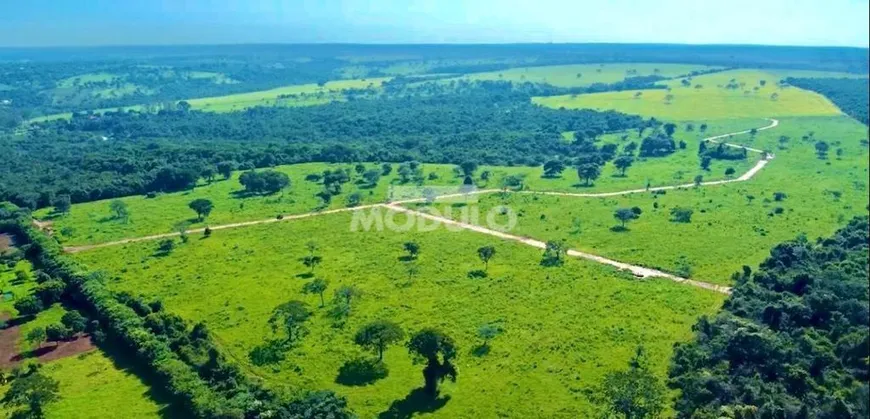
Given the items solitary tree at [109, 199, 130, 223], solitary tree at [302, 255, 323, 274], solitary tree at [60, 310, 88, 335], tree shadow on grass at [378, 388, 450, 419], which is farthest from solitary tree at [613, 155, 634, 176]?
solitary tree at [60, 310, 88, 335]

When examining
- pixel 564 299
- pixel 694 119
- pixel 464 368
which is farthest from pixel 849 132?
pixel 464 368

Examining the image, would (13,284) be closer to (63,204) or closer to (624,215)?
(63,204)

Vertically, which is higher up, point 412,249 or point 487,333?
point 412,249

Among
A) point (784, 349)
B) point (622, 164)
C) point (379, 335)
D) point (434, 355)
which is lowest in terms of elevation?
point (379, 335)

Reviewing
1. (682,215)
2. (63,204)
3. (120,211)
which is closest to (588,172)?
(682,215)

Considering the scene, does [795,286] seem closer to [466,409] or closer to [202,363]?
[466,409]

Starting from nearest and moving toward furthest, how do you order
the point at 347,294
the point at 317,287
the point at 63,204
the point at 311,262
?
the point at 347,294 → the point at 317,287 → the point at 311,262 → the point at 63,204

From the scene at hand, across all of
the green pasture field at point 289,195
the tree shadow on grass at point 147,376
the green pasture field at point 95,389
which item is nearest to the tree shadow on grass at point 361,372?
the tree shadow on grass at point 147,376

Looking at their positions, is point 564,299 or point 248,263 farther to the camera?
point 248,263
